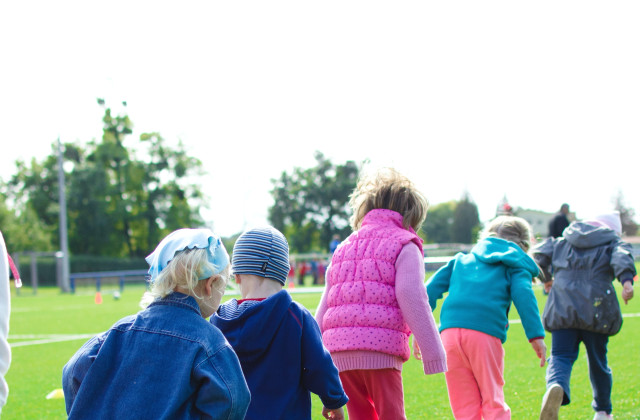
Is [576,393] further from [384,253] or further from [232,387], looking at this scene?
[232,387]

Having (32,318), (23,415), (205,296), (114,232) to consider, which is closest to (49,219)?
(114,232)

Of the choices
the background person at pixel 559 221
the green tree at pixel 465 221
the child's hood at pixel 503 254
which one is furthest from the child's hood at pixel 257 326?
the green tree at pixel 465 221

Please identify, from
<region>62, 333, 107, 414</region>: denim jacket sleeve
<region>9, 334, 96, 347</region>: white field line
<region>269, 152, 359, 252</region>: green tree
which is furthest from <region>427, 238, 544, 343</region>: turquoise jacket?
<region>269, 152, 359, 252</region>: green tree

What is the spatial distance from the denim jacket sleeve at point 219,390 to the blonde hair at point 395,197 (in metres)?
1.82

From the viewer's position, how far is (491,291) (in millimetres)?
4234

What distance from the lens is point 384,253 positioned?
346 centimetres

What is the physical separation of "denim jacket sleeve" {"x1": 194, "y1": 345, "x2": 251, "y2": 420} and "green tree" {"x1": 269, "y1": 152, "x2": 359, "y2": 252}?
79.2 metres

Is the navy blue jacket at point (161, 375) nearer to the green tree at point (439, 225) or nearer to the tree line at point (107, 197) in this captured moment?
the tree line at point (107, 197)

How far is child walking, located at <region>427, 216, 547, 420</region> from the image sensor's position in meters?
4.08

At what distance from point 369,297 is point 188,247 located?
137cm

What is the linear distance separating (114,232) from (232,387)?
62982 millimetres

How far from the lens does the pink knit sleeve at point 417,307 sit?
3.34 m

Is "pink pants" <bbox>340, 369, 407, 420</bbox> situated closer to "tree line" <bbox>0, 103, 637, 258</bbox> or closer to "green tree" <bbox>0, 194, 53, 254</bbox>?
"tree line" <bbox>0, 103, 637, 258</bbox>

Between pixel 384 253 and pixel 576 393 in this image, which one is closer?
pixel 384 253
